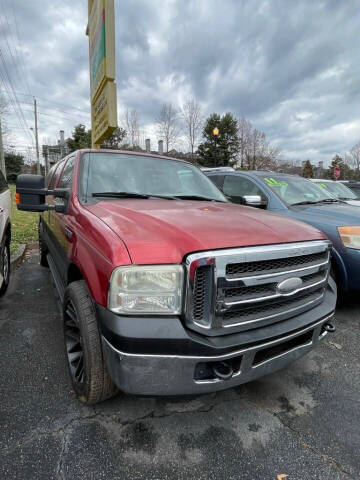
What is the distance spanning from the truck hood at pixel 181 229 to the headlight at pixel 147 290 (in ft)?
0.19

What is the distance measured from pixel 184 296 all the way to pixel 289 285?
729mm

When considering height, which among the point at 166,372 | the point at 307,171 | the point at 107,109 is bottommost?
the point at 166,372

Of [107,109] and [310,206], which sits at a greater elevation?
[107,109]

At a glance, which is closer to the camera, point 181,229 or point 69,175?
point 181,229

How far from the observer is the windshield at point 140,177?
2.56 meters

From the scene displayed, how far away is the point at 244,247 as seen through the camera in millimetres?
1556

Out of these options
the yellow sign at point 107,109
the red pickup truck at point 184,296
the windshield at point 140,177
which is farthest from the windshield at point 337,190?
the red pickup truck at point 184,296

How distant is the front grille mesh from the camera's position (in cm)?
152

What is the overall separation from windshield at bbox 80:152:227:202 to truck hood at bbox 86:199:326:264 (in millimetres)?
410

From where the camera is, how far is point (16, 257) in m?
5.25

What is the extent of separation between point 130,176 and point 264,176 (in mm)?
2884

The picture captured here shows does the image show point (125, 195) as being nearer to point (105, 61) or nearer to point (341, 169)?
point (105, 61)

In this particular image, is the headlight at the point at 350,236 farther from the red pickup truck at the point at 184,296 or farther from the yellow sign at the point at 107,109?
the yellow sign at the point at 107,109

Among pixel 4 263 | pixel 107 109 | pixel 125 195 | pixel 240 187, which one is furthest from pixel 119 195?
pixel 107 109
